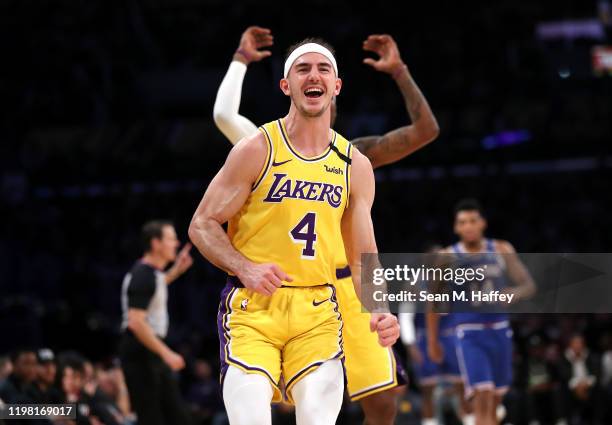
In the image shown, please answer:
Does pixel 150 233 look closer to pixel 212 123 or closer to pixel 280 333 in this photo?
pixel 280 333

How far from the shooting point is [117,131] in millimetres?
20562

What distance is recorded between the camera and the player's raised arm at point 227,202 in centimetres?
469

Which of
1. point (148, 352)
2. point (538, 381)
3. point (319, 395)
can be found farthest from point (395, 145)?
point (538, 381)

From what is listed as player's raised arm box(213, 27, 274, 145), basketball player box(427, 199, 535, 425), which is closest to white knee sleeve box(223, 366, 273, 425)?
player's raised arm box(213, 27, 274, 145)

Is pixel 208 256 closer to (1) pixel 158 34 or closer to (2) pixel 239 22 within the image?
(2) pixel 239 22

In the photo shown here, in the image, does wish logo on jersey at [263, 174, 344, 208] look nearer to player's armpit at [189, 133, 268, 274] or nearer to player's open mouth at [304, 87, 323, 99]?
player's armpit at [189, 133, 268, 274]

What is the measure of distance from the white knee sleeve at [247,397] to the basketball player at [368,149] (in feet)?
4.79

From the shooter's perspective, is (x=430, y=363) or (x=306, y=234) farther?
(x=430, y=363)

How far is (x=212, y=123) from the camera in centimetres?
2025

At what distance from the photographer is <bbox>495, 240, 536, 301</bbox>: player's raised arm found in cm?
798

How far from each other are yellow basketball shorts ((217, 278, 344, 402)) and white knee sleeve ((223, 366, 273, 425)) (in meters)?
0.07

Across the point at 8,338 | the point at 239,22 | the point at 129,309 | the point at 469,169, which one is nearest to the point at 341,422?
the point at 8,338

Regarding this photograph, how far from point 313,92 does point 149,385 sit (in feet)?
13.1
